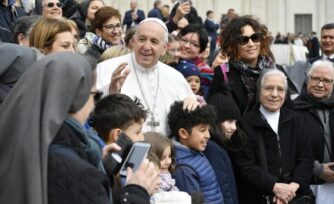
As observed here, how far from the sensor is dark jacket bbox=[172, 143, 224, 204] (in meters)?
5.84

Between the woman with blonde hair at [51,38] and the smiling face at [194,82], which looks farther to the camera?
the smiling face at [194,82]

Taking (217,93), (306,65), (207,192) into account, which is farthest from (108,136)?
(306,65)

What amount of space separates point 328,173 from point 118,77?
2.64 metres

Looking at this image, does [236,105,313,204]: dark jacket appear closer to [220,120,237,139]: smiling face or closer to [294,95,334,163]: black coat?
[220,120,237,139]: smiling face

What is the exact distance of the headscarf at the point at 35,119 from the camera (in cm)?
338

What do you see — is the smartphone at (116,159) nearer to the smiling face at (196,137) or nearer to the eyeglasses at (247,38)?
the smiling face at (196,137)

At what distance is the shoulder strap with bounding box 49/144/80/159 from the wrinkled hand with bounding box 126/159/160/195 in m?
0.51

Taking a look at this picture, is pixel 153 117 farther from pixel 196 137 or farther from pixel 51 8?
pixel 51 8

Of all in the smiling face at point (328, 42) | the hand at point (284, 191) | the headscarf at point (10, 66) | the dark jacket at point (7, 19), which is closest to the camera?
the headscarf at point (10, 66)

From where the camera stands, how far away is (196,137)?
6152 mm

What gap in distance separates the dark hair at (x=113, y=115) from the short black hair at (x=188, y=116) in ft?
3.89

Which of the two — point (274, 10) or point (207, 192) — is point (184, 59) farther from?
point (274, 10)

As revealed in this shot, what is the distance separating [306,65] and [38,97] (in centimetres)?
705

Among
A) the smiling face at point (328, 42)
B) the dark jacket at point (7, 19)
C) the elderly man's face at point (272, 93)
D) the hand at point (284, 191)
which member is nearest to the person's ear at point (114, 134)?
the hand at point (284, 191)
